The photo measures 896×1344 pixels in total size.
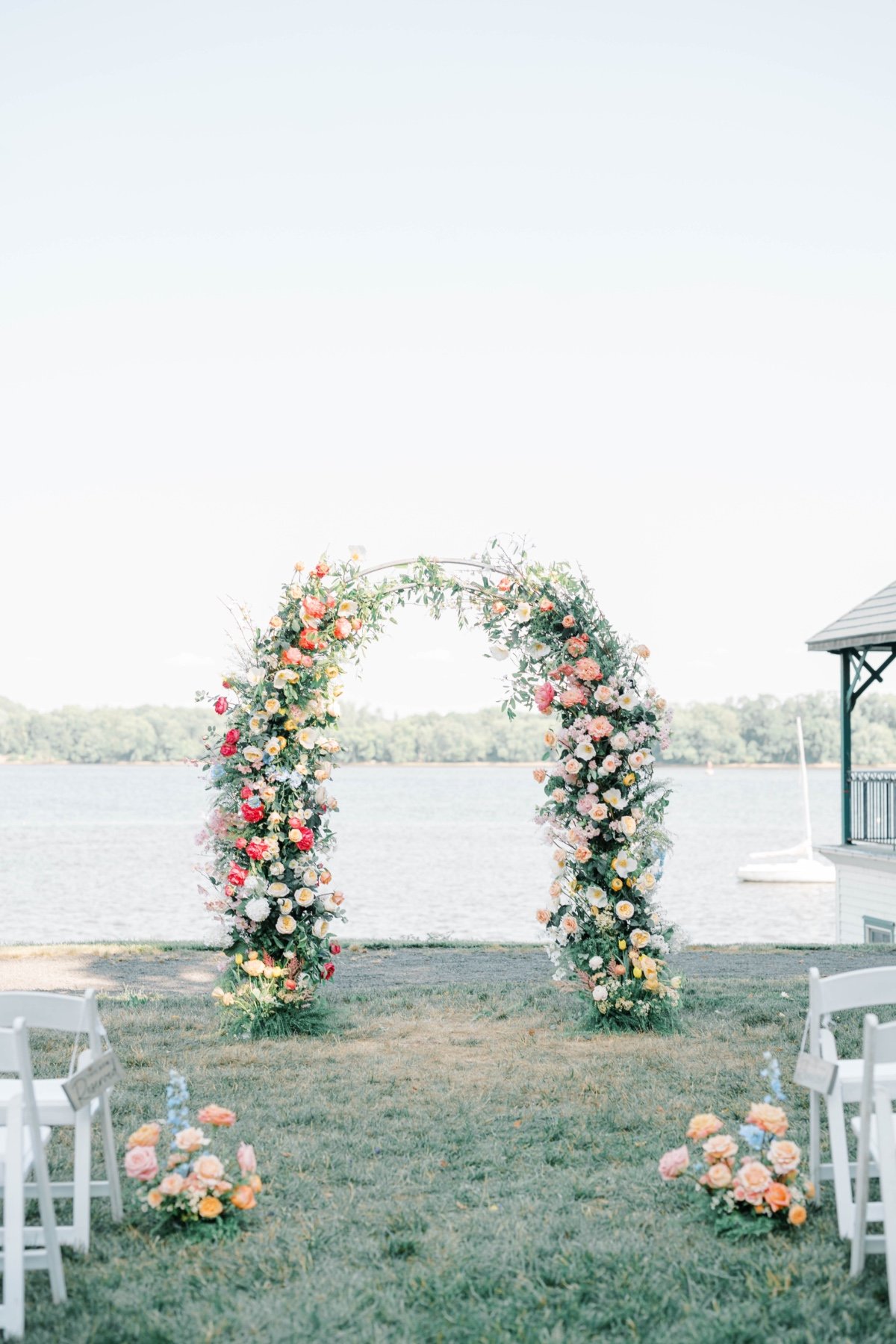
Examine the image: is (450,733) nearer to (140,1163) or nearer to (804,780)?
(804,780)

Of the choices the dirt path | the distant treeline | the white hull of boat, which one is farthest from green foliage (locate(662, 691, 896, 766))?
the dirt path

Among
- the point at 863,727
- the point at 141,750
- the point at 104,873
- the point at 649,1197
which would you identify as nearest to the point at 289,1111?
the point at 649,1197

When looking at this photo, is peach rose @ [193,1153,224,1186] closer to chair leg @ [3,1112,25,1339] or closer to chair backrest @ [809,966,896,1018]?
chair leg @ [3,1112,25,1339]

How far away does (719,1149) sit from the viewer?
165 inches

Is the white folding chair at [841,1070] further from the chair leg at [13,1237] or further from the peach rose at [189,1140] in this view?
the chair leg at [13,1237]

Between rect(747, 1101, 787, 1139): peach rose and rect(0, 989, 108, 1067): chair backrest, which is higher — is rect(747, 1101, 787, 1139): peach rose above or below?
below

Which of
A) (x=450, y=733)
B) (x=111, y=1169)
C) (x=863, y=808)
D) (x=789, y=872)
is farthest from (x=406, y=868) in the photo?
(x=111, y=1169)

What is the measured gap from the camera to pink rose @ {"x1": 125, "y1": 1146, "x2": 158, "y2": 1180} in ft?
13.5

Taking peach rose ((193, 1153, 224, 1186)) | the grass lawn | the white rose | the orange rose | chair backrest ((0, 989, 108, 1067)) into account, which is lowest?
the grass lawn

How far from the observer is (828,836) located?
59.4m

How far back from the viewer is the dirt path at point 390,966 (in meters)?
9.67

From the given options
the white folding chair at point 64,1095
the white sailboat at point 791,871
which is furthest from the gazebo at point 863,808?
the white sailboat at point 791,871

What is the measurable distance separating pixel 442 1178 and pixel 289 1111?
3.88 ft

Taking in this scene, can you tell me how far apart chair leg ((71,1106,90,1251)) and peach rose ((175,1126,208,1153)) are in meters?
0.29
